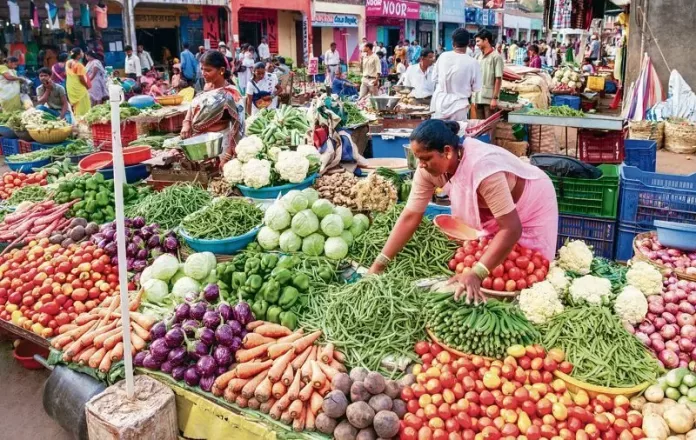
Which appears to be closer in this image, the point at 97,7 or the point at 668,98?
the point at 668,98

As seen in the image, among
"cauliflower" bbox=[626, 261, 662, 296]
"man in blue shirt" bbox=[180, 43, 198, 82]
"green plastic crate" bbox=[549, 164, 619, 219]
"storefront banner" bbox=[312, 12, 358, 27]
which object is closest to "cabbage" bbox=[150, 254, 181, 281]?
"cauliflower" bbox=[626, 261, 662, 296]

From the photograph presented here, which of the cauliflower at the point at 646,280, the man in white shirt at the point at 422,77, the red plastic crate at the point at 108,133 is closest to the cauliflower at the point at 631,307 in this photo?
the cauliflower at the point at 646,280

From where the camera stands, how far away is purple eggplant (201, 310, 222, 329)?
3.16 meters

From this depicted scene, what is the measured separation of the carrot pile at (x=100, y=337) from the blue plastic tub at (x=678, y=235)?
12.1 ft

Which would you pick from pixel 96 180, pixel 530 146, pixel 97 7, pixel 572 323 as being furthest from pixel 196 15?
pixel 572 323

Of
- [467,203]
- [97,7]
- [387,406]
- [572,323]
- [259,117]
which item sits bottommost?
[387,406]

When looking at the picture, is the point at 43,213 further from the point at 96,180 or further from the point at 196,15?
the point at 196,15

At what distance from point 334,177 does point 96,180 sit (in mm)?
2308

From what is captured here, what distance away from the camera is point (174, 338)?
10.3 ft

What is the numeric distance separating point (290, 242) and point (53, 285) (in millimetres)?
1760

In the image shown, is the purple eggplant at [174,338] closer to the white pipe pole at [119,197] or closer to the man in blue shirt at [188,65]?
the white pipe pole at [119,197]

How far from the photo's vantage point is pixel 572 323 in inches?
113

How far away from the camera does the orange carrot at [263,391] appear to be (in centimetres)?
278

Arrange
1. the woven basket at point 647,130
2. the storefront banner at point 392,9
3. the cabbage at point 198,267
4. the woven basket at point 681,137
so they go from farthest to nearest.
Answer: the storefront banner at point 392,9 → the woven basket at point 647,130 → the woven basket at point 681,137 → the cabbage at point 198,267
